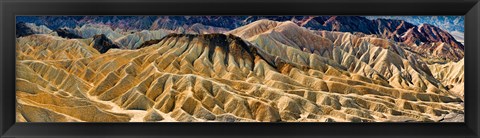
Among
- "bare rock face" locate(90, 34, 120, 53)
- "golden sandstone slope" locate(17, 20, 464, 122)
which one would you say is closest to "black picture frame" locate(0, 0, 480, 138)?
"golden sandstone slope" locate(17, 20, 464, 122)

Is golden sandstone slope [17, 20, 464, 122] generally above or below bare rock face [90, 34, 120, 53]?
below

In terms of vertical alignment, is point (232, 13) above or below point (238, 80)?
above

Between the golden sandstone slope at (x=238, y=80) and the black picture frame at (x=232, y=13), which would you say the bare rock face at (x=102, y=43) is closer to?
the golden sandstone slope at (x=238, y=80)

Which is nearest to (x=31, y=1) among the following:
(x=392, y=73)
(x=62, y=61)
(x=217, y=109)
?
(x=62, y=61)

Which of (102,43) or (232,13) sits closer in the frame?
(232,13)

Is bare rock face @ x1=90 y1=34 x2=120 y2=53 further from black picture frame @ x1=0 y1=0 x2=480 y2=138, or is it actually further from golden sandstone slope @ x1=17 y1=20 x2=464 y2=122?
black picture frame @ x1=0 y1=0 x2=480 y2=138

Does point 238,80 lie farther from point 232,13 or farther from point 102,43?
point 102,43

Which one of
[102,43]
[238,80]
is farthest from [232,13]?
[102,43]
